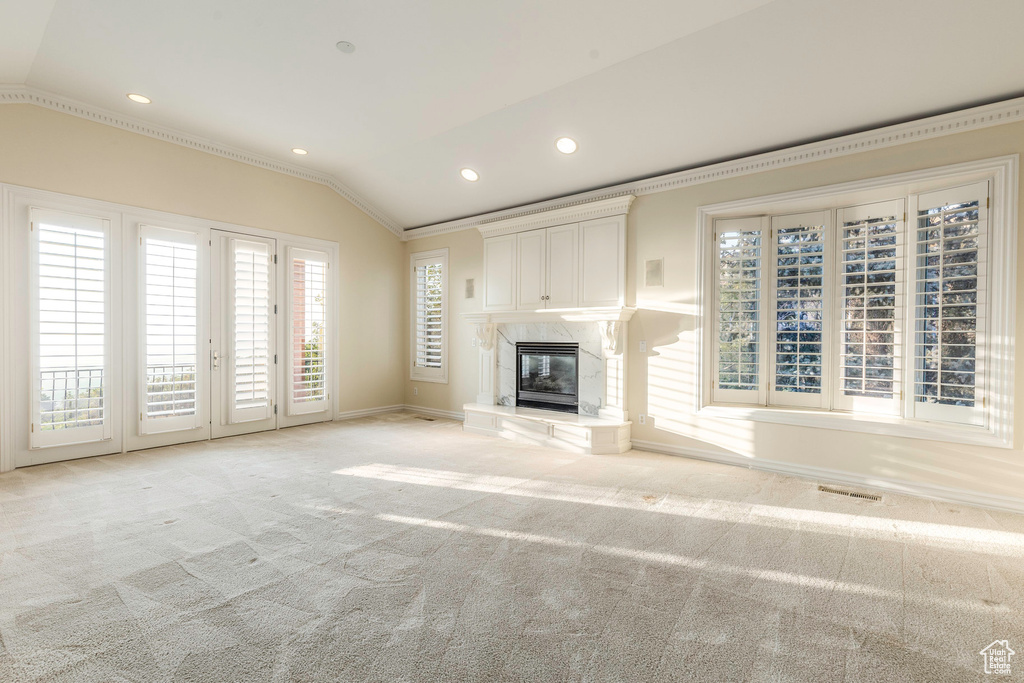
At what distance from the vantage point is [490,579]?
2.42 metres

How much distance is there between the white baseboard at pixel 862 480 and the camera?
3.52m

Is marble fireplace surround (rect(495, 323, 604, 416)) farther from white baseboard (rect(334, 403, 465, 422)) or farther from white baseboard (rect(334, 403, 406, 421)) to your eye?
white baseboard (rect(334, 403, 406, 421))

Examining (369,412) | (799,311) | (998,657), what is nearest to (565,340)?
(799,311)

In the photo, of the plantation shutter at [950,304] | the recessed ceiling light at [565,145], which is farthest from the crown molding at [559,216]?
the plantation shutter at [950,304]

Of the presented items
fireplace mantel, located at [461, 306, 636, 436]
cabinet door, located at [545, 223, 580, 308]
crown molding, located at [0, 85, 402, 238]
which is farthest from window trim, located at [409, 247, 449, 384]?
cabinet door, located at [545, 223, 580, 308]

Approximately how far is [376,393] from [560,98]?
4.90 meters

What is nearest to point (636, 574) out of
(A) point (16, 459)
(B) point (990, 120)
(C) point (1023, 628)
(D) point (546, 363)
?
(C) point (1023, 628)

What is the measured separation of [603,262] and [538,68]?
2.20 meters

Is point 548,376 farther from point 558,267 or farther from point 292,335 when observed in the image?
point 292,335

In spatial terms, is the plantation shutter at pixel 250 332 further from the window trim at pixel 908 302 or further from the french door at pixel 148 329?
the window trim at pixel 908 302

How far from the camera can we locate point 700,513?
337 cm

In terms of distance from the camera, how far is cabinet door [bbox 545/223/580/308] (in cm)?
563

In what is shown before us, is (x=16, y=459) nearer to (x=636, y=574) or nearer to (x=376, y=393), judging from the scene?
(x=376, y=393)

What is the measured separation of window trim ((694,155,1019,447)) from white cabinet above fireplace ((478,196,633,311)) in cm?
90
